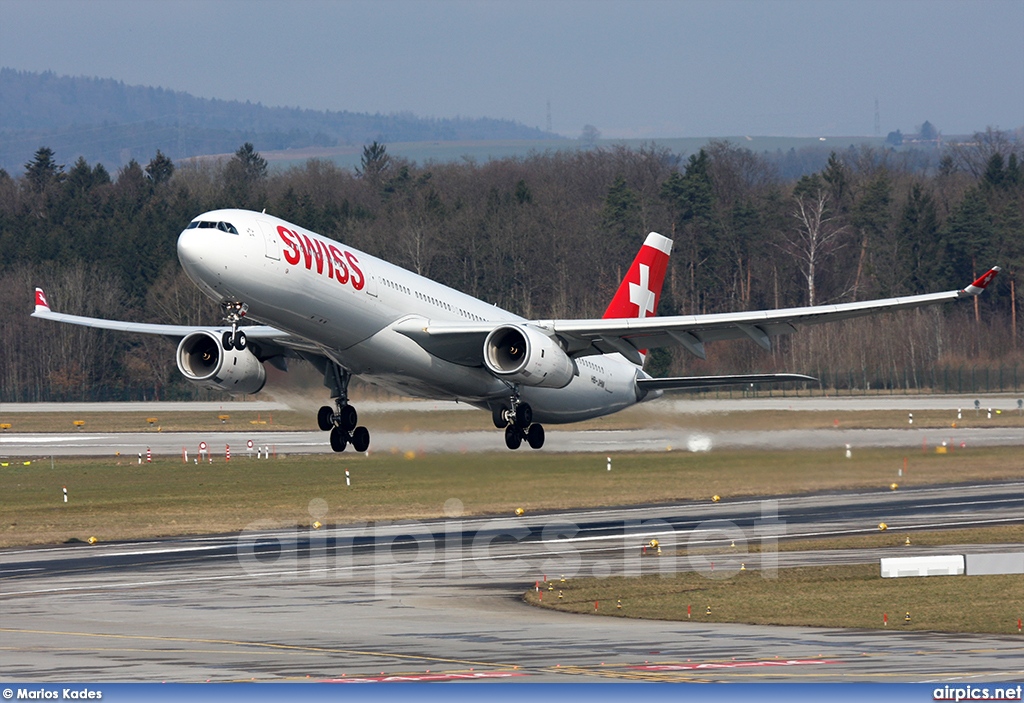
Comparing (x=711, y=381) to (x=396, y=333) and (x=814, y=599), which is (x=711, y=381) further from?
(x=396, y=333)

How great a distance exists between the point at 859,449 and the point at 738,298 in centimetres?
7591

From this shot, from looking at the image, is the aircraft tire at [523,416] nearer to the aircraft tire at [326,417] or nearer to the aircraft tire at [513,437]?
the aircraft tire at [513,437]

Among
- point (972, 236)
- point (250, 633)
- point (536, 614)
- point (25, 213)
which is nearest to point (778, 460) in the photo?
point (536, 614)

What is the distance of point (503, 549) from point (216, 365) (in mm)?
12176

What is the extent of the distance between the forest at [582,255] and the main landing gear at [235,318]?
70.8m

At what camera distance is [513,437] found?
144 feet

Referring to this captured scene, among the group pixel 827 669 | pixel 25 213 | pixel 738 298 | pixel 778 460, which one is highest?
pixel 25 213

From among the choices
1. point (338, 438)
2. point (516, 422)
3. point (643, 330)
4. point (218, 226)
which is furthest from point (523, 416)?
point (218, 226)

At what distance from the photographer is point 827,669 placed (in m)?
27.4

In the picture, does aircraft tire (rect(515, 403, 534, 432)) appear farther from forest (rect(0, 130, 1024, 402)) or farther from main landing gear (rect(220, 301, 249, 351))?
forest (rect(0, 130, 1024, 402))

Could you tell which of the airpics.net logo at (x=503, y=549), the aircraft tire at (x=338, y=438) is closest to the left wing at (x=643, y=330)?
the aircraft tire at (x=338, y=438)

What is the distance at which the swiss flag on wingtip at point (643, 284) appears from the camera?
171 ft

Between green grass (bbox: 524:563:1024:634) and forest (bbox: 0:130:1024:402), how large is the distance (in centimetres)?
6211

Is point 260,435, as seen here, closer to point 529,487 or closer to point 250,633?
point 529,487
